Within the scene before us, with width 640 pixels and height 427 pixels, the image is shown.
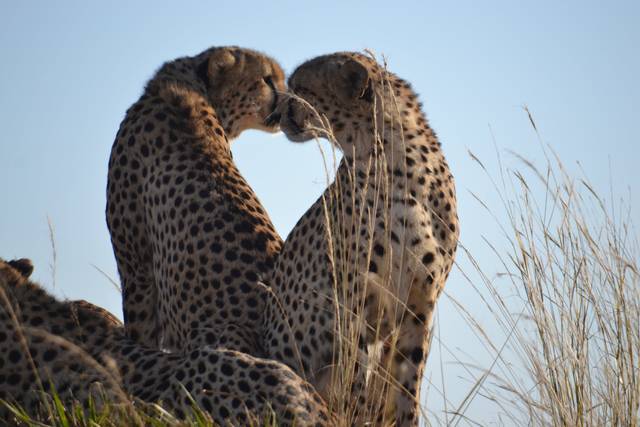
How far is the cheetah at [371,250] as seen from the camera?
4.14 meters

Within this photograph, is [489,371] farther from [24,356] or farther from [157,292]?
[157,292]

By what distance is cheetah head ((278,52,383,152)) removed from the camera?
14.8ft

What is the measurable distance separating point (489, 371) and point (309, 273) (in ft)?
3.00

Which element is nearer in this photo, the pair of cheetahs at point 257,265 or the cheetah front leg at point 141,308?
the pair of cheetahs at point 257,265

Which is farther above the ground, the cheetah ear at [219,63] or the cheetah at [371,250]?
the cheetah ear at [219,63]

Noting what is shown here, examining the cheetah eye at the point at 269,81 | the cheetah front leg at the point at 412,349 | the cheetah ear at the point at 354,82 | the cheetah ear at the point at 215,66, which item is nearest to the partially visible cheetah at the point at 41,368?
the cheetah front leg at the point at 412,349

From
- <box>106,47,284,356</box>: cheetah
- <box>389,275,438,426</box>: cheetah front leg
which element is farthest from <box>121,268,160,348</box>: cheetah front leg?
<box>389,275,438,426</box>: cheetah front leg

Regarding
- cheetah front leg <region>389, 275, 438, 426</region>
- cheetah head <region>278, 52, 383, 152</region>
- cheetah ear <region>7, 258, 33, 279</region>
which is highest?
cheetah head <region>278, 52, 383, 152</region>

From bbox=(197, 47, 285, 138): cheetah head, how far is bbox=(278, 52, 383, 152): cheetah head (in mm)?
622

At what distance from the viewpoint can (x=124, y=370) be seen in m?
3.79

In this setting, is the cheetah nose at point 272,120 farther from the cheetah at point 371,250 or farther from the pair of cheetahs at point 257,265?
the cheetah at point 371,250

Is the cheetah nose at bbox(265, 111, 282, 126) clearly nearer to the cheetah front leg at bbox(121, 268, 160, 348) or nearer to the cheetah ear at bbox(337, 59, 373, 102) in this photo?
the cheetah ear at bbox(337, 59, 373, 102)

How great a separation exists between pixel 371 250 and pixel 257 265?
2.30ft

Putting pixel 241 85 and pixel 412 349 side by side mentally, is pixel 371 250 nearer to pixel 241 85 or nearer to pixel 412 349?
pixel 412 349
